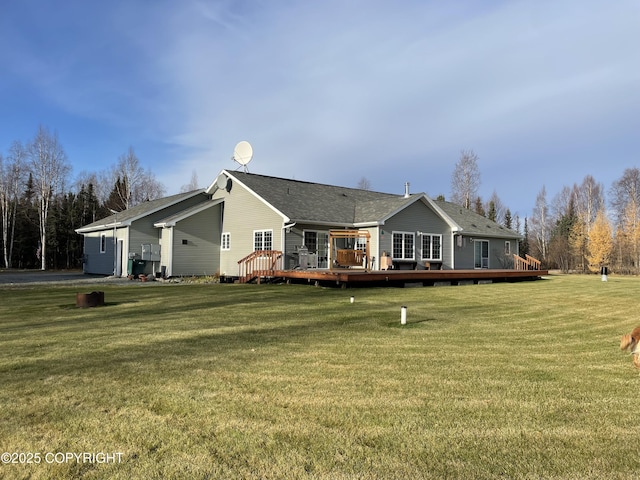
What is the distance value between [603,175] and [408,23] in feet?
162

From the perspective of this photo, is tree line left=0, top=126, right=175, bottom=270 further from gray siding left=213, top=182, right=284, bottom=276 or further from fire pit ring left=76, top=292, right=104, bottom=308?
fire pit ring left=76, top=292, right=104, bottom=308

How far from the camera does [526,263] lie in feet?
86.3

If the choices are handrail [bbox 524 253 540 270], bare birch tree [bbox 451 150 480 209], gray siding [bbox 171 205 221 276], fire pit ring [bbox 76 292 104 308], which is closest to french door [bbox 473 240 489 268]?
handrail [bbox 524 253 540 270]

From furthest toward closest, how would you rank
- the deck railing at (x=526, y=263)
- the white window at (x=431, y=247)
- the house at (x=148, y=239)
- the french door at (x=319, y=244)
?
the deck railing at (x=526, y=263)
the white window at (x=431, y=247)
the house at (x=148, y=239)
the french door at (x=319, y=244)

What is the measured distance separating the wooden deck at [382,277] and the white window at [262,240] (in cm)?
180

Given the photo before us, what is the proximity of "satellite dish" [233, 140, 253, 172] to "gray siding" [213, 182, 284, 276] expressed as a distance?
7.06ft

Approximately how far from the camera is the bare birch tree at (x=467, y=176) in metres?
43.8

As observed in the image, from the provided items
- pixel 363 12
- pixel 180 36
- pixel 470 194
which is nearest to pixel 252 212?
pixel 180 36

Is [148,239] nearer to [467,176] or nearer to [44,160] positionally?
[44,160]

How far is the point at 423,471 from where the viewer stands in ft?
8.63

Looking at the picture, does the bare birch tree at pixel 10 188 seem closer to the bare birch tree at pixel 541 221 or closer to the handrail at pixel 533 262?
the handrail at pixel 533 262

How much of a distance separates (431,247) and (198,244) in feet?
40.8

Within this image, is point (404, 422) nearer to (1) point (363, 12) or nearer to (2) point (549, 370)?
(2) point (549, 370)

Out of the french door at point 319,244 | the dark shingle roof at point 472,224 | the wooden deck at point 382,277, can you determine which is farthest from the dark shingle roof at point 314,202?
the dark shingle roof at point 472,224
